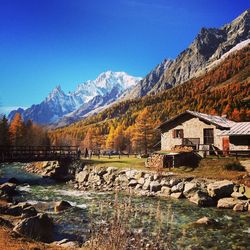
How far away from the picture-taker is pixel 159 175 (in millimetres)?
37594

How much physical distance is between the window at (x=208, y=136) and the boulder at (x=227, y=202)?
2286cm

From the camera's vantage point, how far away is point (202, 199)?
28219 millimetres

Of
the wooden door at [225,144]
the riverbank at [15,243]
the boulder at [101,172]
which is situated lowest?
the riverbank at [15,243]

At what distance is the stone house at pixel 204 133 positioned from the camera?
148ft

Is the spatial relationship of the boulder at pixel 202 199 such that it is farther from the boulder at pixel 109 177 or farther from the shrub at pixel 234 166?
the boulder at pixel 109 177

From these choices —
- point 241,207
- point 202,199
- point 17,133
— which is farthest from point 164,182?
point 17,133

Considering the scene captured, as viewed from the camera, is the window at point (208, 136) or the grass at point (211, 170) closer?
the grass at point (211, 170)

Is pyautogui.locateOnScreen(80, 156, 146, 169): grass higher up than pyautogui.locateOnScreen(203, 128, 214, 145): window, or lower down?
lower down

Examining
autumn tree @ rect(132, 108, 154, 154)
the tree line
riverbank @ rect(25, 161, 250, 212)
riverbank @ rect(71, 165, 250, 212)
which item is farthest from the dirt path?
the tree line

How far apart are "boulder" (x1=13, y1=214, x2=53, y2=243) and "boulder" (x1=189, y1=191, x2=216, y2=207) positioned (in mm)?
14238

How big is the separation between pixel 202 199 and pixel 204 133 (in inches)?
944

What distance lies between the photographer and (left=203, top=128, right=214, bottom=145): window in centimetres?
5016

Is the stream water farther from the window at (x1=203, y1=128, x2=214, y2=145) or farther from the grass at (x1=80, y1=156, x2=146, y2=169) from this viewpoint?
the window at (x1=203, y1=128, x2=214, y2=145)

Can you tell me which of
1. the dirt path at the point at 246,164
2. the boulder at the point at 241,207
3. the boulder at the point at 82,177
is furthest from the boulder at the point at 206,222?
the boulder at the point at 82,177
